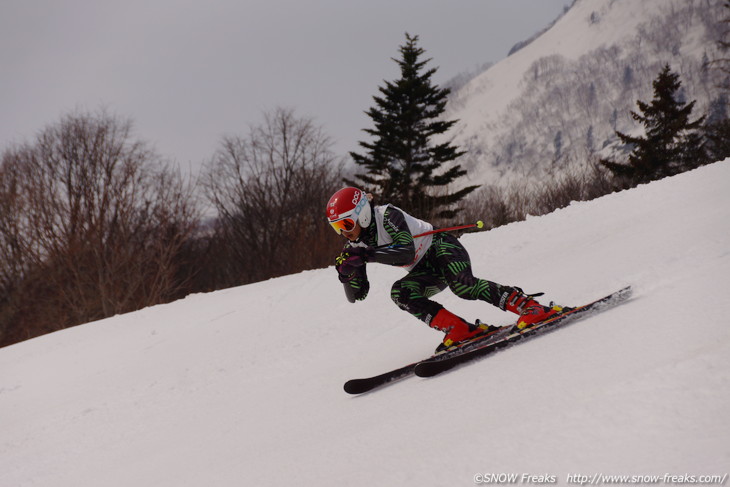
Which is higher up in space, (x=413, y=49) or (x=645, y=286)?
(x=413, y=49)

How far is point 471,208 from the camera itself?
2723 centimetres

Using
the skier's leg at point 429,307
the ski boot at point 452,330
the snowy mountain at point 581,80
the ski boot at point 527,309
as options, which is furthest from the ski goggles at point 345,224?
the snowy mountain at point 581,80

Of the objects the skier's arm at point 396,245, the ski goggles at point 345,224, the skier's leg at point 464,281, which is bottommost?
the skier's leg at point 464,281

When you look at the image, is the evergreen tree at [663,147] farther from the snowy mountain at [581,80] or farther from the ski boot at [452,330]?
the snowy mountain at [581,80]

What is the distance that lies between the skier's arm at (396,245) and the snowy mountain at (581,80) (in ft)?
403

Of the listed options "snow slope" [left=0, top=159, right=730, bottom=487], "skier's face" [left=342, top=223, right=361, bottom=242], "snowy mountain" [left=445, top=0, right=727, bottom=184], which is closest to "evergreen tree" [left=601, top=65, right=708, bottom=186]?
"snow slope" [left=0, top=159, right=730, bottom=487]

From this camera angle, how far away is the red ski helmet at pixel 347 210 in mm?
3830

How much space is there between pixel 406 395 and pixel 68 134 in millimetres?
30533

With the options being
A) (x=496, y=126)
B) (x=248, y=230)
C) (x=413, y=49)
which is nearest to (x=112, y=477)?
(x=413, y=49)

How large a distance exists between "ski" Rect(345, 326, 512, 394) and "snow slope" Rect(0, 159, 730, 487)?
114 millimetres

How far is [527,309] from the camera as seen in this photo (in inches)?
156

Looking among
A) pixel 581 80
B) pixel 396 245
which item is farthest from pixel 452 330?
pixel 581 80

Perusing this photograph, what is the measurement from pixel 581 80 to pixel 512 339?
179 meters

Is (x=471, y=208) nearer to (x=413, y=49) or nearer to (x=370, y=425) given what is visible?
(x=413, y=49)
